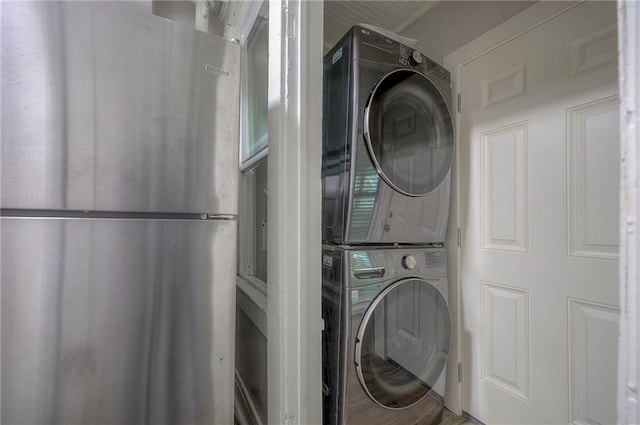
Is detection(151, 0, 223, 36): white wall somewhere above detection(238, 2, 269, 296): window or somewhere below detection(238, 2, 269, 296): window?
above

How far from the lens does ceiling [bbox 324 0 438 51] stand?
173cm

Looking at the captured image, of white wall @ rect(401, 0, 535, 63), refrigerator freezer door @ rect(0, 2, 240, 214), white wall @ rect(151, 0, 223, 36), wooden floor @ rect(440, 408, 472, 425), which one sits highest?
white wall @ rect(151, 0, 223, 36)

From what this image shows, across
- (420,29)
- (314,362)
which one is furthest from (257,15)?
(314,362)

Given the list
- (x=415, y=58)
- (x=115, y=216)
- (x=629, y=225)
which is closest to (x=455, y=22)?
(x=415, y=58)

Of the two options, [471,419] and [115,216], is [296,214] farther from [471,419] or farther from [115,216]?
[471,419]

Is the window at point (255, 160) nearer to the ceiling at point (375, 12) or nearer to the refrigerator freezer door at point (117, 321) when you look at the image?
the refrigerator freezer door at point (117, 321)

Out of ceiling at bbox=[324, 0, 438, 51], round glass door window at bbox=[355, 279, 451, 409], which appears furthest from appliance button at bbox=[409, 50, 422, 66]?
round glass door window at bbox=[355, 279, 451, 409]

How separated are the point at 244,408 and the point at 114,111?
1.42 m

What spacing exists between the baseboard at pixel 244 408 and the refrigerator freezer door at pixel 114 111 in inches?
39.6

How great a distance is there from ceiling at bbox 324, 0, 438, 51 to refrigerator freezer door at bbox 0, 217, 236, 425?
1712 millimetres

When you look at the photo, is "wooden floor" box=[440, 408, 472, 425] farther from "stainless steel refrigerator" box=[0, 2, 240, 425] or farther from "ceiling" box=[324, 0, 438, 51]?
"ceiling" box=[324, 0, 438, 51]

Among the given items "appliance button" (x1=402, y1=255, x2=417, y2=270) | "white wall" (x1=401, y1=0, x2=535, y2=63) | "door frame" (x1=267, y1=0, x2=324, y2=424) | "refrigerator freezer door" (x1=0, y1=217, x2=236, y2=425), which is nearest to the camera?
"refrigerator freezer door" (x1=0, y1=217, x2=236, y2=425)

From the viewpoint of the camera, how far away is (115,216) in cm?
74

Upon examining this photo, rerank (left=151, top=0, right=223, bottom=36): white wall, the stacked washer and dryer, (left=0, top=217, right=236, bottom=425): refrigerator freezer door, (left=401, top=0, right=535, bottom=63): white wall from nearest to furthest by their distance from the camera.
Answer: (left=0, top=217, right=236, bottom=425): refrigerator freezer door, the stacked washer and dryer, (left=401, top=0, right=535, bottom=63): white wall, (left=151, top=0, right=223, bottom=36): white wall
